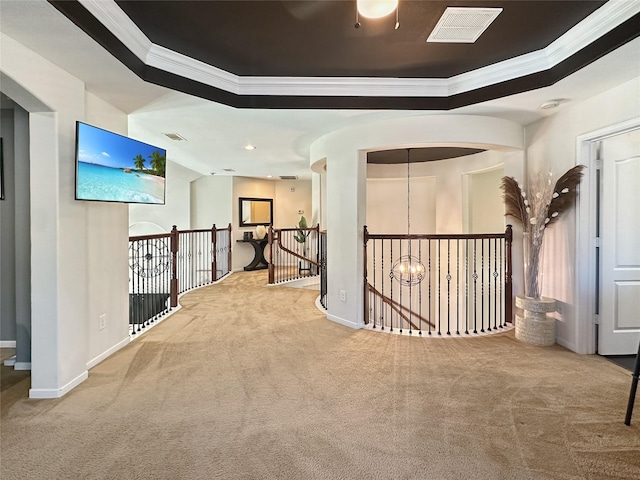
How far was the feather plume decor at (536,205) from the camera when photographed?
337 centimetres

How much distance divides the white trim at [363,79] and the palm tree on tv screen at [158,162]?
0.92 m

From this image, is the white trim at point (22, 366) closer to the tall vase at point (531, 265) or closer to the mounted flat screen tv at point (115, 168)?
the mounted flat screen tv at point (115, 168)

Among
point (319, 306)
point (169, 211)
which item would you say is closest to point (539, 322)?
point (319, 306)

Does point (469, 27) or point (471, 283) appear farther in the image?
point (471, 283)

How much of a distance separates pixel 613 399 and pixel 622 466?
0.86 m

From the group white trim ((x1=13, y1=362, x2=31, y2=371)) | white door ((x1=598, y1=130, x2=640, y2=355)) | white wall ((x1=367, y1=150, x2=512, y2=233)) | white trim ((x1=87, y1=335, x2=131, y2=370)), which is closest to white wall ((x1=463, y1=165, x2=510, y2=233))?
white wall ((x1=367, y1=150, x2=512, y2=233))

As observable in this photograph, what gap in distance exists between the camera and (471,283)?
5.91 meters

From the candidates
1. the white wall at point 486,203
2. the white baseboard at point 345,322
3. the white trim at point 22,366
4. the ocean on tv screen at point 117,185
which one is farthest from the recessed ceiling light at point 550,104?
the white trim at point 22,366

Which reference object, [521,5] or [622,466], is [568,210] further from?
[622,466]

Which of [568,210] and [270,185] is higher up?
[270,185]

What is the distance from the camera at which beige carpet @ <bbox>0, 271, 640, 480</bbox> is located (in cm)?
179

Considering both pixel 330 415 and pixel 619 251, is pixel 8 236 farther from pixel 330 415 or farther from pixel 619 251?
pixel 619 251

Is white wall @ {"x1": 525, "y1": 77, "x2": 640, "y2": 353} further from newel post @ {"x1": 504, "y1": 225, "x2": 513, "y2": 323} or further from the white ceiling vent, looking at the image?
the white ceiling vent

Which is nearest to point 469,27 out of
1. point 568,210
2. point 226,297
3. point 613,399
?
point 568,210
